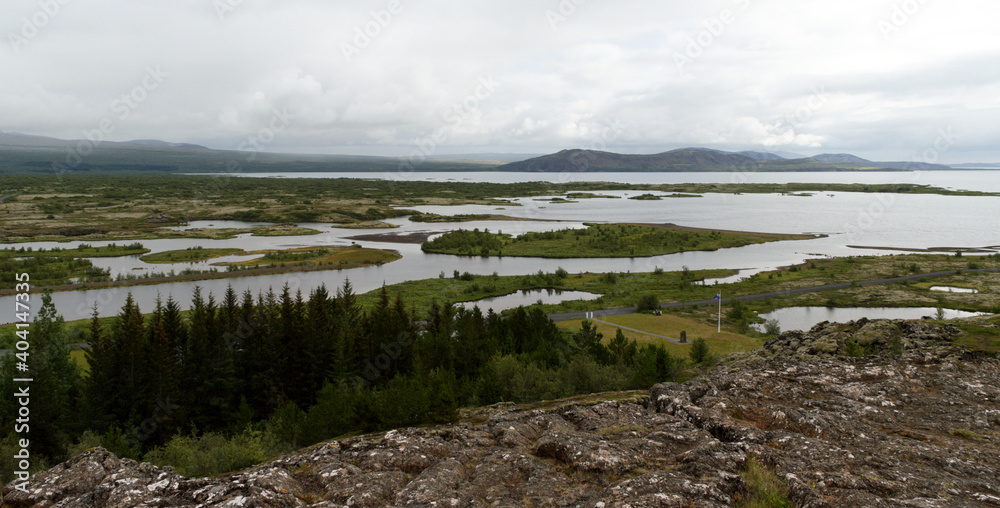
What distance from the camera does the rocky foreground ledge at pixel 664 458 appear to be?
8320 mm

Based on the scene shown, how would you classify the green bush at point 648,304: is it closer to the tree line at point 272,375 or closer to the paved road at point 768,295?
the paved road at point 768,295

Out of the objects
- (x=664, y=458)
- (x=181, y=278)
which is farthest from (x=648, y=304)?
(x=181, y=278)

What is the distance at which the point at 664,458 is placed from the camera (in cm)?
995

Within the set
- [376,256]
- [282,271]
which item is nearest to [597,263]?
[376,256]

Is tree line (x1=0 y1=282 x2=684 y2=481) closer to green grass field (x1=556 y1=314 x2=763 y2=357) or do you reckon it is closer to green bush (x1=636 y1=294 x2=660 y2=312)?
green grass field (x1=556 y1=314 x2=763 y2=357)

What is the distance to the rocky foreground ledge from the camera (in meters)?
8.32

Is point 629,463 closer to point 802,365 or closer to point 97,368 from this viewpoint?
point 802,365

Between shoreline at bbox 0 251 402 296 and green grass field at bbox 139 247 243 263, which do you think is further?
green grass field at bbox 139 247 243 263

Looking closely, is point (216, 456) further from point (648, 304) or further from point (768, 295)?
point (768, 295)

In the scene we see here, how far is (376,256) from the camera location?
287 feet

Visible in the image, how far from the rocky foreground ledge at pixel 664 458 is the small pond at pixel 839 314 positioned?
39.3m

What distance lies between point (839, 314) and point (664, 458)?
53.6 metres

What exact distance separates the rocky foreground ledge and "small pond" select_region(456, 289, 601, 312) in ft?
146

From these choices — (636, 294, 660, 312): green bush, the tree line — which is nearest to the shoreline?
the tree line
